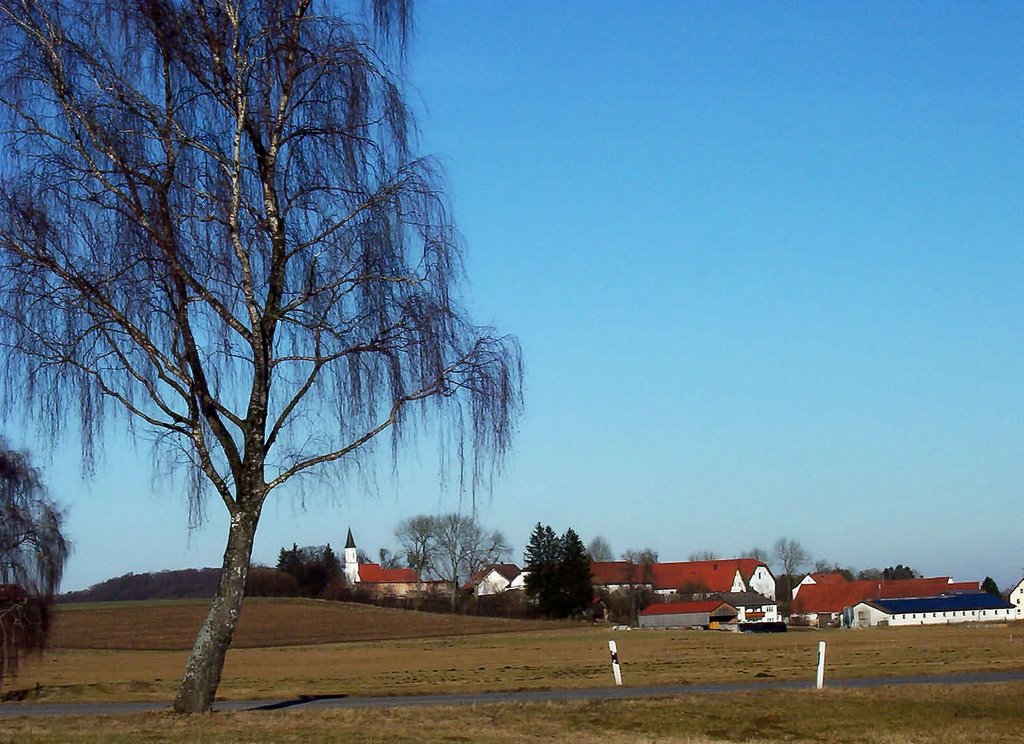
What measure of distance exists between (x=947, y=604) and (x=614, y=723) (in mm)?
142304

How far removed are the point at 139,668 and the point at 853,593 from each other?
431ft

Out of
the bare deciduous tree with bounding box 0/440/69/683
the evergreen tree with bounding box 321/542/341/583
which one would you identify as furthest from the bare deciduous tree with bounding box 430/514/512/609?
the bare deciduous tree with bounding box 0/440/69/683

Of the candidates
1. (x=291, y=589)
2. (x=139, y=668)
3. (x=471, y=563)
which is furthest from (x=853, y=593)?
(x=139, y=668)

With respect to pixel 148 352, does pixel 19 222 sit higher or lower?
higher

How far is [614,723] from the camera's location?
1870 centimetres

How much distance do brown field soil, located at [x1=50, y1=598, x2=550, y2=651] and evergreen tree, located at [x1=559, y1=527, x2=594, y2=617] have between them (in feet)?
31.5

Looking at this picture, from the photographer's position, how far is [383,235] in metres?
19.1

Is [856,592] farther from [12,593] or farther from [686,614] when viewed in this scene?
[12,593]

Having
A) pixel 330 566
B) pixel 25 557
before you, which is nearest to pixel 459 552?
pixel 330 566

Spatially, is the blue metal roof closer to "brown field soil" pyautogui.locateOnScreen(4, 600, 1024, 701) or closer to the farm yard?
"brown field soil" pyautogui.locateOnScreen(4, 600, 1024, 701)

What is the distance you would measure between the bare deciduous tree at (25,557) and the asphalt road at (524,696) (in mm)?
18688

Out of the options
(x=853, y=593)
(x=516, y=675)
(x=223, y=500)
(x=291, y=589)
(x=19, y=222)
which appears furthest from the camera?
(x=853, y=593)

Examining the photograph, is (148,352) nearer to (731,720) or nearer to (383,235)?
(383,235)

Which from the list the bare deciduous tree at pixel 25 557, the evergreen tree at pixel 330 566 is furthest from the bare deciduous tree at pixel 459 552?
the bare deciduous tree at pixel 25 557
